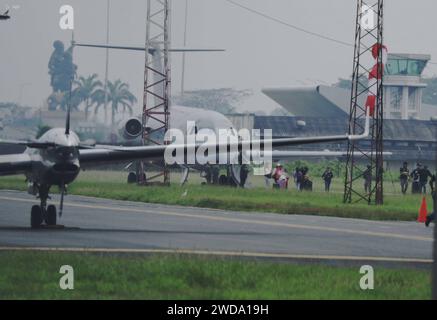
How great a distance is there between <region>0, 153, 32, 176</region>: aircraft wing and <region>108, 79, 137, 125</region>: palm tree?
27769 millimetres

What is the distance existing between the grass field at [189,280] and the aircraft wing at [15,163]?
344 inches

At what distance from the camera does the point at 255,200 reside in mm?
50281

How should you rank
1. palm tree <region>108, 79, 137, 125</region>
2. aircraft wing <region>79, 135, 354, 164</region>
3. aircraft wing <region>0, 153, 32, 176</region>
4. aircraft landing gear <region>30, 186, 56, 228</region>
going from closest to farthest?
aircraft wing <region>0, 153, 32, 176</region>, aircraft wing <region>79, 135, 354, 164</region>, aircraft landing gear <region>30, 186, 56, 228</region>, palm tree <region>108, 79, 137, 125</region>

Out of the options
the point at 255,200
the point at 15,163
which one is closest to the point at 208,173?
the point at 255,200

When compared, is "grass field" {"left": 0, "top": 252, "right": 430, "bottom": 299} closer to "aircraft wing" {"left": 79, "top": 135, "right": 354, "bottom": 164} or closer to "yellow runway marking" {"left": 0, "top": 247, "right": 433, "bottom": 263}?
"yellow runway marking" {"left": 0, "top": 247, "right": 433, "bottom": 263}

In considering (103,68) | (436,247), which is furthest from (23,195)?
(436,247)

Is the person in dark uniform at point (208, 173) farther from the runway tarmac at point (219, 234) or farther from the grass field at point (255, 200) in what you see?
the runway tarmac at point (219, 234)

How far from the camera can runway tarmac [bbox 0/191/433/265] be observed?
2599 cm

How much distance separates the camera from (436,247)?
1349cm

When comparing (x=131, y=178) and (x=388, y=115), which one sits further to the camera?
(x=388, y=115)

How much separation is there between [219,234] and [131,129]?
3716 centimetres

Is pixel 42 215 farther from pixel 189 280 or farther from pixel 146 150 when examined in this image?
pixel 189 280

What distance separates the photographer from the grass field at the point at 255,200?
1753 inches

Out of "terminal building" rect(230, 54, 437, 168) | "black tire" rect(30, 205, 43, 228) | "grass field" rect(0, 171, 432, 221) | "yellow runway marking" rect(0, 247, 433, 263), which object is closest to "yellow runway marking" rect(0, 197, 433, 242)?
"grass field" rect(0, 171, 432, 221)
